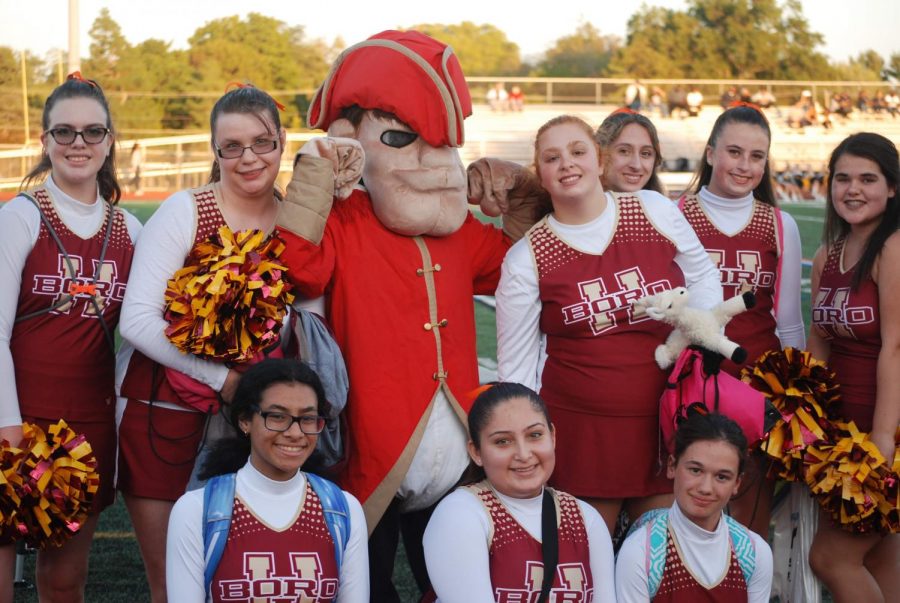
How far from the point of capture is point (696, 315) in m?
3.35

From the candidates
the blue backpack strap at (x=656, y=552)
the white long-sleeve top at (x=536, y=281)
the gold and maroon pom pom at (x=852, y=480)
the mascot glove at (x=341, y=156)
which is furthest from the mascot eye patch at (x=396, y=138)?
the gold and maroon pom pom at (x=852, y=480)

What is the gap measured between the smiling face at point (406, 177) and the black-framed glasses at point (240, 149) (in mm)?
240

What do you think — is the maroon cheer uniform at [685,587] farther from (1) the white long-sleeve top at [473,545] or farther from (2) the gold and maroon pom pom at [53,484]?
(2) the gold and maroon pom pom at [53,484]

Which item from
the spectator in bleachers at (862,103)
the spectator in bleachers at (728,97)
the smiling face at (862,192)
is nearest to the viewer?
the smiling face at (862,192)

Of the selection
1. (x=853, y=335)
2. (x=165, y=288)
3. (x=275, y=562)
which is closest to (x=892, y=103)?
(x=853, y=335)

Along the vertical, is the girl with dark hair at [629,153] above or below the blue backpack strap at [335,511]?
above

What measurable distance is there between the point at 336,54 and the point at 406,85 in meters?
45.5

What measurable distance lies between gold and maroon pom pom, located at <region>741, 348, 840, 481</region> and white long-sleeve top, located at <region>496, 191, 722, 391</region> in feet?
1.12

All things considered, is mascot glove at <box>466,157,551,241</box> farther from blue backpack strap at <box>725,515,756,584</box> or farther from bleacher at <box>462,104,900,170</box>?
bleacher at <box>462,104,900,170</box>

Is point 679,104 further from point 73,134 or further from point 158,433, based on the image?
point 158,433

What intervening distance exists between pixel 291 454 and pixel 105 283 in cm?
84

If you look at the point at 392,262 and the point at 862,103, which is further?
the point at 862,103

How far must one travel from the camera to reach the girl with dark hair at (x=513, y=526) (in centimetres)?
305

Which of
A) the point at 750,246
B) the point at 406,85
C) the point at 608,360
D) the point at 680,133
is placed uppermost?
the point at 680,133
